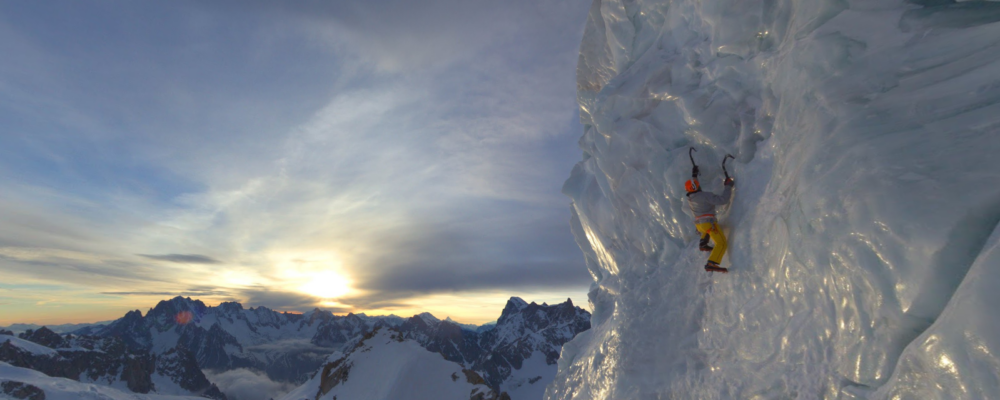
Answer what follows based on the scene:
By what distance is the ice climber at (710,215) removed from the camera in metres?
8.09

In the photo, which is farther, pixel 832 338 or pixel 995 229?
pixel 832 338

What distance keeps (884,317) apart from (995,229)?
1343 mm

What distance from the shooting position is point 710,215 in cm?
825

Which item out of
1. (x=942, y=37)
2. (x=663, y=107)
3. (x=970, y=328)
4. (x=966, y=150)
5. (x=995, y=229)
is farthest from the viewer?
(x=663, y=107)

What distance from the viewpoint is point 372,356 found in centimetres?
6831

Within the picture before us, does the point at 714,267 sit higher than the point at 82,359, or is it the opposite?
the point at 714,267

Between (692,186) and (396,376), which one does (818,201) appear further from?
(396,376)

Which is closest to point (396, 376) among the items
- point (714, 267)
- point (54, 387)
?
point (714, 267)

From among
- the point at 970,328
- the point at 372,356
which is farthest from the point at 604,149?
the point at 372,356

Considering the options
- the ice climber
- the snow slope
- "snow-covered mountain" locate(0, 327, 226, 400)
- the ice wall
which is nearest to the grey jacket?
the ice climber

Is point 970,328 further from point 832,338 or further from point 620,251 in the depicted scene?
point 620,251

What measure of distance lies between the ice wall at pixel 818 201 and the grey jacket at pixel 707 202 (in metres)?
0.28

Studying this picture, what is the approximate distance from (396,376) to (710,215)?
61.1m

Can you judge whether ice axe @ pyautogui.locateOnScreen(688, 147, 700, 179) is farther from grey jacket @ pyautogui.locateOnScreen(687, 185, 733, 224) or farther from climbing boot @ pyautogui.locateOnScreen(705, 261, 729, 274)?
climbing boot @ pyautogui.locateOnScreen(705, 261, 729, 274)
